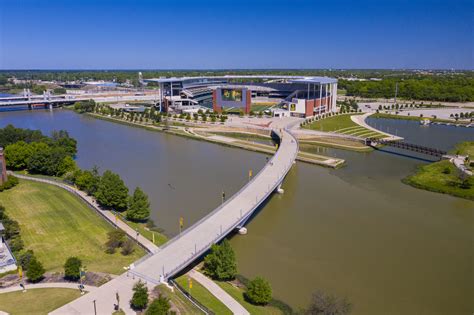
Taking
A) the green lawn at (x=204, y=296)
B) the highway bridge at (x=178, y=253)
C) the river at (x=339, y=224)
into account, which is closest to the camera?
the highway bridge at (x=178, y=253)

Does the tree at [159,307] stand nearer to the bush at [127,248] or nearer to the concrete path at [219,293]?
the concrete path at [219,293]

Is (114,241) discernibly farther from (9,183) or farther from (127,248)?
(9,183)

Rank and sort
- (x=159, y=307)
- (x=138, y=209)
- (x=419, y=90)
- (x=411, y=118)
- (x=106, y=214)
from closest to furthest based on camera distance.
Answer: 1. (x=159, y=307)
2. (x=138, y=209)
3. (x=106, y=214)
4. (x=411, y=118)
5. (x=419, y=90)

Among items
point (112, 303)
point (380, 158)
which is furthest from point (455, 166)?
point (112, 303)

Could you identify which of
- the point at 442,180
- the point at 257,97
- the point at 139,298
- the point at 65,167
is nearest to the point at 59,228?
the point at 139,298

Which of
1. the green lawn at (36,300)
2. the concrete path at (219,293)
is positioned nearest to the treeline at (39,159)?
the green lawn at (36,300)
